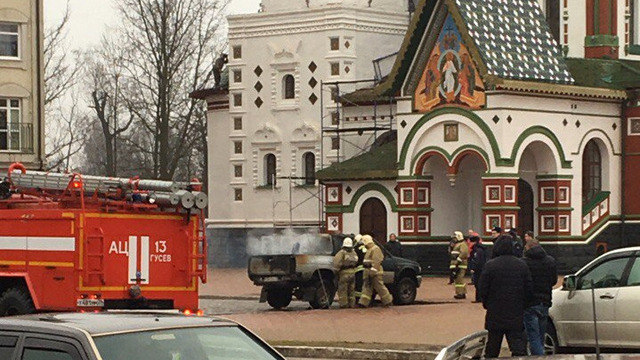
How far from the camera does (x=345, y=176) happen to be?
2044 inches

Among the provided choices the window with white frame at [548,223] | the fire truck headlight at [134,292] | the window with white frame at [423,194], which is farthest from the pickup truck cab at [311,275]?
the window with white frame at [423,194]

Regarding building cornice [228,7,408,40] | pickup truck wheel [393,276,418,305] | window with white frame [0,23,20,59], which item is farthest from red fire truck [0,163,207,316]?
window with white frame [0,23,20,59]

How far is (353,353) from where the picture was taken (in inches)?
968

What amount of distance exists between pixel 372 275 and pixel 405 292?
2.01m

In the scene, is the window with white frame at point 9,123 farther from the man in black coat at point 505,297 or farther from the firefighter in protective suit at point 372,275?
the man in black coat at point 505,297

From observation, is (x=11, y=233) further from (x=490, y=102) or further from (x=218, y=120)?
(x=218, y=120)

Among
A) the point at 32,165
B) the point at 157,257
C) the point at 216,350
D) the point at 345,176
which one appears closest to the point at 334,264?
the point at 157,257

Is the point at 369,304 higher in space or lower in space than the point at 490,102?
lower

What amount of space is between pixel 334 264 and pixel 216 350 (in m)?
24.6

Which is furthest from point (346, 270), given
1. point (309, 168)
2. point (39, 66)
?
point (39, 66)

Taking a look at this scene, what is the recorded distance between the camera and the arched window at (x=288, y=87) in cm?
5881

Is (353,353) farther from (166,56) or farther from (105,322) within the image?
(166,56)

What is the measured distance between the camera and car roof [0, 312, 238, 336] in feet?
33.3

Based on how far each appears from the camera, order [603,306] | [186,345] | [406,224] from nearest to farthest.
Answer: [186,345], [603,306], [406,224]
